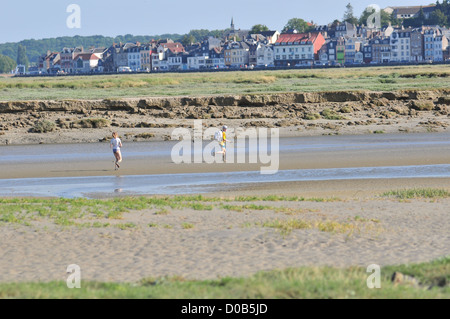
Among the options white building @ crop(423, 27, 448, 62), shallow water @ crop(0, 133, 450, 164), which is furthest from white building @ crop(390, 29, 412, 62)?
shallow water @ crop(0, 133, 450, 164)

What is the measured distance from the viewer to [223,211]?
15312mm

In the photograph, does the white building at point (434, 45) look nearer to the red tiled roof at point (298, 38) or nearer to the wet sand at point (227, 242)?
the red tiled roof at point (298, 38)

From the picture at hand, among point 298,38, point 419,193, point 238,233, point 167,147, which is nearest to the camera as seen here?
point 238,233

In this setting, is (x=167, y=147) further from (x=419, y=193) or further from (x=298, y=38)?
(x=298, y=38)

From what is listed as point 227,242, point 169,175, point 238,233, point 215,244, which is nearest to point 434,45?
point 169,175

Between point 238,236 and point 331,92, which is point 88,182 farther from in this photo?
point 331,92

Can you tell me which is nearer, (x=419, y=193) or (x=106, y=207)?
(x=106, y=207)

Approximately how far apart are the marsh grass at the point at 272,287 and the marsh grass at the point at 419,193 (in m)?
7.20

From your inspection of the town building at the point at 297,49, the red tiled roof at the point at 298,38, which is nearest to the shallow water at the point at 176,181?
the town building at the point at 297,49

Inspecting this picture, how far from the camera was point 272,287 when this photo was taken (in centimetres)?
862

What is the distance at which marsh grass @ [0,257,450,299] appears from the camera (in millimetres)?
8414

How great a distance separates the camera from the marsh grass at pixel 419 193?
16.9m

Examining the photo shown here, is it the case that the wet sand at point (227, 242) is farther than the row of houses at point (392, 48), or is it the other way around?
the row of houses at point (392, 48)

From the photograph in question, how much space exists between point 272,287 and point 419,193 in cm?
952
